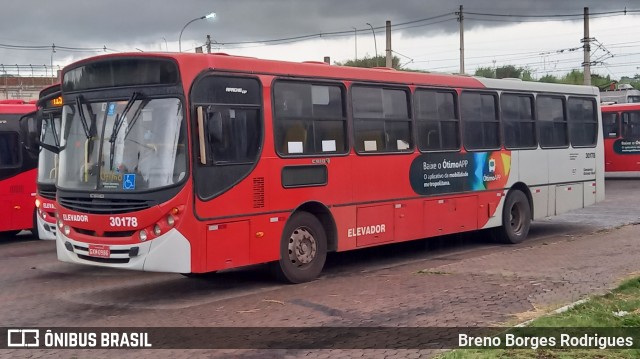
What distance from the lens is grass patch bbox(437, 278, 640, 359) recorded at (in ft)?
22.3

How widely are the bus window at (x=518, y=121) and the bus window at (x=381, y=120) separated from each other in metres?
3.16

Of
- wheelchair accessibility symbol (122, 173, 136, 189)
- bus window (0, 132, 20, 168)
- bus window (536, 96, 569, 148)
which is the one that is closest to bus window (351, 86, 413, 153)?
wheelchair accessibility symbol (122, 173, 136, 189)

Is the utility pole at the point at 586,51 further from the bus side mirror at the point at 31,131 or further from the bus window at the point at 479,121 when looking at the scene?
the bus side mirror at the point at 31,131

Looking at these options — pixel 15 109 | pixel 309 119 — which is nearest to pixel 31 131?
pixel 15 109

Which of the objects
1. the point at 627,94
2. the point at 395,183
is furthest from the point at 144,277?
the point at 627,94

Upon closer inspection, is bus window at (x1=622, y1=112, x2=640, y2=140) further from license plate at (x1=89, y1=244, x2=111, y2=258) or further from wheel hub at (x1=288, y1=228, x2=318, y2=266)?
license plate at (x1=89, y1=244, x2=111, y2=258)

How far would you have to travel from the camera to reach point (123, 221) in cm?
1009

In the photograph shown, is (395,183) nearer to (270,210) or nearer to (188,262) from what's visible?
(270,210)

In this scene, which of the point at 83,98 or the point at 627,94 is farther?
the point at 627,94

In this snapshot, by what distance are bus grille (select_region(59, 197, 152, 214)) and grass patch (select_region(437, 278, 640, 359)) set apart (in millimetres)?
4584

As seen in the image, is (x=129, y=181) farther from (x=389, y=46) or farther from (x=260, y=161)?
(x=389, y=46)

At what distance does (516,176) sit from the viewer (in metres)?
16.3

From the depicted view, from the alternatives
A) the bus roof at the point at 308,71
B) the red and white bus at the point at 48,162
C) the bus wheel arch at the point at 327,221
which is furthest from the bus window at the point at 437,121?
the red and white bus at the point at 48,162

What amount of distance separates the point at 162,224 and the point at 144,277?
3064 mm
